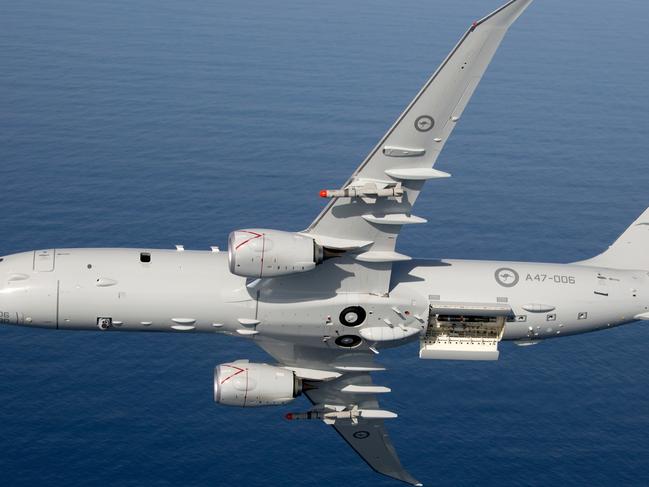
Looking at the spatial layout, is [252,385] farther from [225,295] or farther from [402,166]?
[402,166]

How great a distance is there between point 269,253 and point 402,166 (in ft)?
27.5

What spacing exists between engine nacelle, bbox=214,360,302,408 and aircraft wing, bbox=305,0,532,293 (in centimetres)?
717

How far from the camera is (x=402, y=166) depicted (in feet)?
166

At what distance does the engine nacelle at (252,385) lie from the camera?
55219 mm

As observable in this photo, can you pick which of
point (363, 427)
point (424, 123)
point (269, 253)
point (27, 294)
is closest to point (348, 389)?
point (363, 427)

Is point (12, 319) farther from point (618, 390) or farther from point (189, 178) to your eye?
point (189, 178)

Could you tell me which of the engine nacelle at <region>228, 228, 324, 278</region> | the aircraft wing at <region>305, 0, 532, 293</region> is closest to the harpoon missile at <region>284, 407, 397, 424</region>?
the aircraft wing at <region>305, 0, 532, 293</region>

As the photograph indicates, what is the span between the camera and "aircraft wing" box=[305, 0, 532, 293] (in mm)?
47969

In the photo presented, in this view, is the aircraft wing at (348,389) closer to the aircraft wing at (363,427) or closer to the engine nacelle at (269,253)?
the aircraft wing at (363,427)

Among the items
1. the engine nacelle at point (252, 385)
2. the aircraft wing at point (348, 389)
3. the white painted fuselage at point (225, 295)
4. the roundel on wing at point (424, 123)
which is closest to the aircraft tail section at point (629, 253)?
the white painted fuselage at point (225, 295)

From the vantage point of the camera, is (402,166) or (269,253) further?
(269,253)

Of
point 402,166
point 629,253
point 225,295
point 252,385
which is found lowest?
point 252,385

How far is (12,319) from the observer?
5378 cm

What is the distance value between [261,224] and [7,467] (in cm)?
6596
